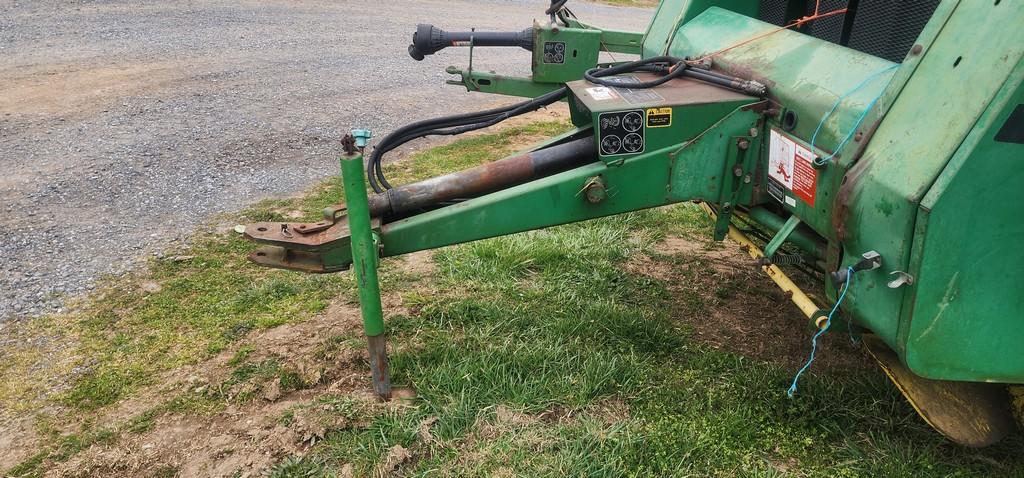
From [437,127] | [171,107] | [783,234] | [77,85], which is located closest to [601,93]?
[437,127]

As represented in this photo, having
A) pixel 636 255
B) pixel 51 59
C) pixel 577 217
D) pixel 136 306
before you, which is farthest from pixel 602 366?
pixel 51 59

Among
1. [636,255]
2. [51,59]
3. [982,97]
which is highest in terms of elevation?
[982,97]

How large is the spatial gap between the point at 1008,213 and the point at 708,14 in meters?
1.91

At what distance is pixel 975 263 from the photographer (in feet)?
6.55

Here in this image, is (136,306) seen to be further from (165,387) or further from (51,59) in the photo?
(51,59)

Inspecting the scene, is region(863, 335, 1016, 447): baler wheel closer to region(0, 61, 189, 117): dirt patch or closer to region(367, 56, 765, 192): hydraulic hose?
region(367, 56, 765, 192): hydraulic hose

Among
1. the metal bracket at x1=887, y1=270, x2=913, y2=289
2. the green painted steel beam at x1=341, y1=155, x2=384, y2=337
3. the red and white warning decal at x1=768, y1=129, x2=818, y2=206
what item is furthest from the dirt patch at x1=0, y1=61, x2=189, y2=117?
the metal bracket at x1=887, y1=270, x2=913, y2=289

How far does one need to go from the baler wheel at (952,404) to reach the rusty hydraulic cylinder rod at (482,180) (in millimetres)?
1211

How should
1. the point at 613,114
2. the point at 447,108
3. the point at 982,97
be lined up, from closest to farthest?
the point at 982,97
the point at 613,114
the point at 447,108

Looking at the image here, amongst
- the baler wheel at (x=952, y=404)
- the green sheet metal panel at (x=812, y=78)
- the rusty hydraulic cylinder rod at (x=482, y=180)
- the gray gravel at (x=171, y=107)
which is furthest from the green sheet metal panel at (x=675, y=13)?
the gray gravel at (x=171, y=107)

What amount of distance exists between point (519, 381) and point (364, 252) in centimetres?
89

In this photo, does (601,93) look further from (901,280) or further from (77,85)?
(77,85)

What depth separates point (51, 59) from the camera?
7.91 m

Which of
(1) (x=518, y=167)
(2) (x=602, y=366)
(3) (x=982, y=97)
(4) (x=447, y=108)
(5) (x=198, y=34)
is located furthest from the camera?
(5) (x=198, y=34)
